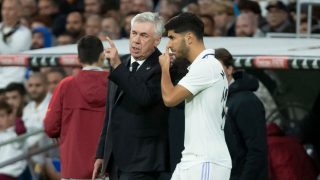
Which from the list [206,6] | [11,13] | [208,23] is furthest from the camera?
[206,6]

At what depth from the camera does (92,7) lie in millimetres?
16516

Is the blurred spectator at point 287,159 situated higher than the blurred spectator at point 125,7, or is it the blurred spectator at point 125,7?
the blurred spectator at point 125,7

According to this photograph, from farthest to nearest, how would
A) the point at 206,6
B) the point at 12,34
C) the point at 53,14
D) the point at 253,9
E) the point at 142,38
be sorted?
the point at 53,14
the point at 206,6
the point at 12,34
the point at 253,9
the point at 142,38

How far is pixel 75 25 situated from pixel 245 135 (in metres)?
6.72

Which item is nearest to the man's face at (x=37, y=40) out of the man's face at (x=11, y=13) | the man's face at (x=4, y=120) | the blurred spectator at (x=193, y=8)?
the man's face at (x=11, y=13)

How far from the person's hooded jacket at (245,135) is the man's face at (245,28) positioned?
443cm

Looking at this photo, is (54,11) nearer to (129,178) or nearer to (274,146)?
(274,146)

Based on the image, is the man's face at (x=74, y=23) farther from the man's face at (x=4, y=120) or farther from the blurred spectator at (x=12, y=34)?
the man's face at (x=4, y=120)

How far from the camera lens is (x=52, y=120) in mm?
9867

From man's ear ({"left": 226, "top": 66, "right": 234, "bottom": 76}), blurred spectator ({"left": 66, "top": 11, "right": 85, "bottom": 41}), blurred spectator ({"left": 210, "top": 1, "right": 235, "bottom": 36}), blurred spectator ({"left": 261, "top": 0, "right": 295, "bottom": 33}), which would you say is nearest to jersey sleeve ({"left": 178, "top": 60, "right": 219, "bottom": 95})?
man's ear ({"left": 226, "top": 66, "right": 234, "bottom": 76})

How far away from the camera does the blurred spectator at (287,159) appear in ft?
33.4

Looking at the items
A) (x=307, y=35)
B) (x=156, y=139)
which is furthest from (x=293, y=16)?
(x=156, y=139)

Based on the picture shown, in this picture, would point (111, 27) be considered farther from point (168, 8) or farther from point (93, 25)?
point (168, 8)

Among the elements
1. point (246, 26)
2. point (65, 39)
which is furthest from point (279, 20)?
point (65, 39)
